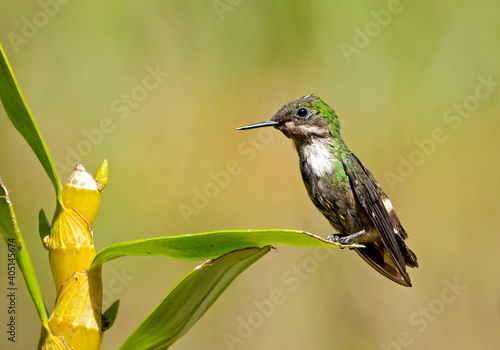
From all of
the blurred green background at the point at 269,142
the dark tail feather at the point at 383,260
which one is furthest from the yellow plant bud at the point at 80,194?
the blurred green background at the point at 269,142

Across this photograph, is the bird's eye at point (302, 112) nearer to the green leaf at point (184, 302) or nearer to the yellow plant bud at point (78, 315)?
the green leaf at point (184, 302)

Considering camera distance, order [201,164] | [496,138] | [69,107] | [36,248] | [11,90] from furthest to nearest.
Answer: [496,138]
[201,164]
[69,107]
[36,248]
[11,90]

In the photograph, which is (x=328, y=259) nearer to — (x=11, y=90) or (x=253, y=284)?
(x=253, y=284)

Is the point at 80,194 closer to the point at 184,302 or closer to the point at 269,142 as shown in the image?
the point at 184,302

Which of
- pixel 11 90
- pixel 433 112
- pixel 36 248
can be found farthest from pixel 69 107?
pixel 11 90

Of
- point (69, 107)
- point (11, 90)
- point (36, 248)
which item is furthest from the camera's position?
point (69, 107)
